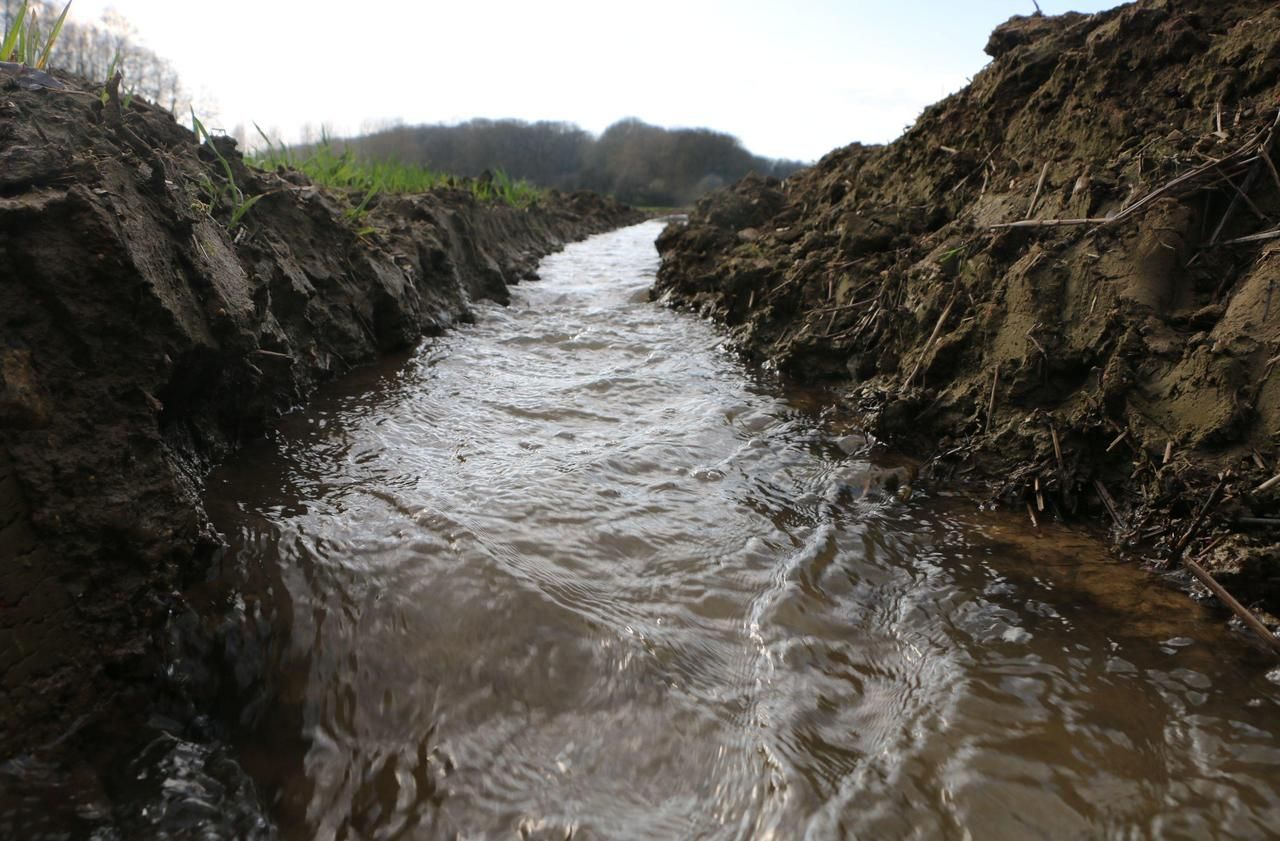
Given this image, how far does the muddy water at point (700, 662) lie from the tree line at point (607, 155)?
122 ft

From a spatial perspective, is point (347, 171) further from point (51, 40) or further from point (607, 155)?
point (607, 155)

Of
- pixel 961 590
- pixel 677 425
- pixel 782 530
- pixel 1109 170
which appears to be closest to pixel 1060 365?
pixel 1109 170

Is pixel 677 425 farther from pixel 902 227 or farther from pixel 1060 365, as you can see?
pixel 902 227

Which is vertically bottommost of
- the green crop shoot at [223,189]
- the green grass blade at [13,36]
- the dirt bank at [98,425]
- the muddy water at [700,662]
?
the muddy water at [700,662]

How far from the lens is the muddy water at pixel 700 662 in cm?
153

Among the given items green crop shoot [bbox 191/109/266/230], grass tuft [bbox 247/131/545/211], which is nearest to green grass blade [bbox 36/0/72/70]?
green crop shoot [bbox 191/109/266/230]

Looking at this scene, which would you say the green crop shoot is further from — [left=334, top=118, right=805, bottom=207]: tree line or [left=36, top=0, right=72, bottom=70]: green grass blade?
[left=334, top=118, right=805, bottom=207]: tree line

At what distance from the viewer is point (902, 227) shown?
191 inches

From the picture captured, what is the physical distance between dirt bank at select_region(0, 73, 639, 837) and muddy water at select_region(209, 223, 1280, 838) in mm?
242

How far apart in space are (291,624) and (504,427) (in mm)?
1740

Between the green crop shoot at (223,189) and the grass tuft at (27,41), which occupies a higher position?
the grass tuft at (27,41)

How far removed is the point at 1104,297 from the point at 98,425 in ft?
11.9

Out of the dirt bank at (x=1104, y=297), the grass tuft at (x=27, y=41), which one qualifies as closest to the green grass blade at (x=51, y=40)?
the grass tuft at (x=27, y=41)

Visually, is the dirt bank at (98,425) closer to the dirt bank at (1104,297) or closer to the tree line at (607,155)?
the dirt bank at (1104,297)
